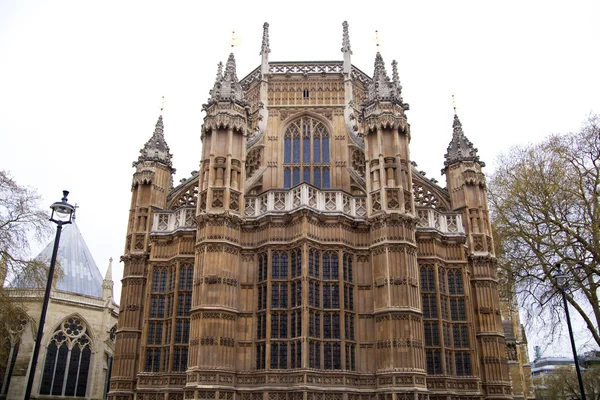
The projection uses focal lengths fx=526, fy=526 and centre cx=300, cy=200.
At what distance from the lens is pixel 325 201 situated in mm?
23922

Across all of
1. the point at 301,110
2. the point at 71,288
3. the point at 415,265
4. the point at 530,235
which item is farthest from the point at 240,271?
the point at 71,288

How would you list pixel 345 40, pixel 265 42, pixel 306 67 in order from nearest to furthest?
pixel 306 67
pixel 265 42
pixel 345 40

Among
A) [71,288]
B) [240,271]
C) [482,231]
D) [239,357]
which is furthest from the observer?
[71,288]

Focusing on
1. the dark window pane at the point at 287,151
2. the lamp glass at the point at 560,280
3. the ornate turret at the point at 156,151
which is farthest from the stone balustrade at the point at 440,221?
the ornate turret at the point at 156,151

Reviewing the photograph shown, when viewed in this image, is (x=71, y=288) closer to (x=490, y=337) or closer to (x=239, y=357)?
(x=239, y=357)

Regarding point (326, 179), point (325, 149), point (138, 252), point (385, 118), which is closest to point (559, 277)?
point (385, 118)

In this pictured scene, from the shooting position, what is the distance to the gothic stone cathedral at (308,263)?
2109cm

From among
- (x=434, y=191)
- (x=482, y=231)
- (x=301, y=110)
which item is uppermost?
(x=301, y=110)

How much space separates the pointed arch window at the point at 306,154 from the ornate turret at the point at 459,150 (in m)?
7.07

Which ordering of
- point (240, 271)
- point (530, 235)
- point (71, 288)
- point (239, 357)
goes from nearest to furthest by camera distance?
point (530, 235) → point (239, 357) → point (240, 271) → point (71, 288)

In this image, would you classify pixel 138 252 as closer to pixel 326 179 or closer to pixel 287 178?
pixel 287 178

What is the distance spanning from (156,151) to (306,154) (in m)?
8.23

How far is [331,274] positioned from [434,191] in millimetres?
8983

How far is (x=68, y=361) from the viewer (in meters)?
38.7
